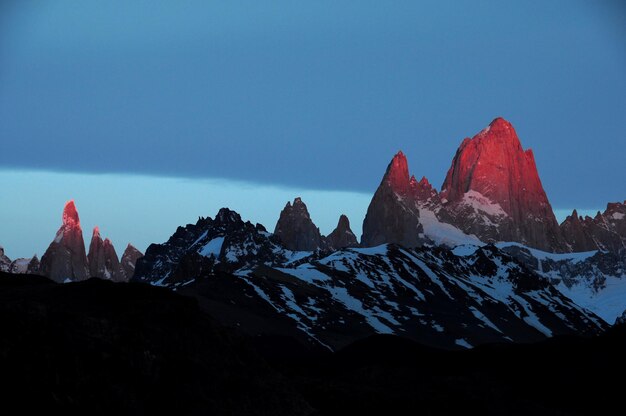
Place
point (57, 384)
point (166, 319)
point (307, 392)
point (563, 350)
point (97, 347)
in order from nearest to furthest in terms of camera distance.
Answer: point (57, 384)
point (97, 347)
point (166, 319)
point (307, 392)
point (563, 350)

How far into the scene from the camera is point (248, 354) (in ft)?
308

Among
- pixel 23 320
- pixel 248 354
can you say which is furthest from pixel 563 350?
pixel 23 320

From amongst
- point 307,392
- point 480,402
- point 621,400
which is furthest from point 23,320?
point 621,400

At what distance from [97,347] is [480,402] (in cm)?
4228

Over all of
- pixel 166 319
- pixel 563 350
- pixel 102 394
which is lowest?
pixel 102 394

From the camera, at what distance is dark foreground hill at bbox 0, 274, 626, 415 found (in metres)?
77.1

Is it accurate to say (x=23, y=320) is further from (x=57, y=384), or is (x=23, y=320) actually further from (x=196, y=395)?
(x=196, y=395)

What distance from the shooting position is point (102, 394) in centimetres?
7788

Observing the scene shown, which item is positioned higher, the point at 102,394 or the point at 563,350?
the point at 563,350

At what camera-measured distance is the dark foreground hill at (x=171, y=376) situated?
7706 cm

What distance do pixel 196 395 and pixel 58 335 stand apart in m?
9.57

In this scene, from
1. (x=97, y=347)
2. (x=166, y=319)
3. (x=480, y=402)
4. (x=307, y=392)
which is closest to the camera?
(x=97, y=347)

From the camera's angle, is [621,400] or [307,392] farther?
[621,400]

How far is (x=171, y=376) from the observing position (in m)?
84.4
